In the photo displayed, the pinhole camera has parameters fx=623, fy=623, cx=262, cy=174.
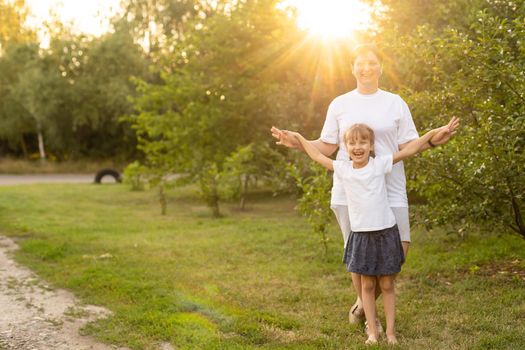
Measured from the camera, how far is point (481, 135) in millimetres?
5574

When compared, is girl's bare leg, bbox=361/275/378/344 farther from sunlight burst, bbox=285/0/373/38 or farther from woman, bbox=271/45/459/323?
sunlight burst, bbox=285/0/373/38

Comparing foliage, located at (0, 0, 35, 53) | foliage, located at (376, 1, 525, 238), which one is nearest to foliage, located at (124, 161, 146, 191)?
foliage, located at (376, 1, 525, 238)

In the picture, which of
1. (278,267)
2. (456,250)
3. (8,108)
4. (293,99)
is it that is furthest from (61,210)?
(8,108)

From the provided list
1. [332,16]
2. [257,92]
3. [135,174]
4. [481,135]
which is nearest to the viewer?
[481,135]

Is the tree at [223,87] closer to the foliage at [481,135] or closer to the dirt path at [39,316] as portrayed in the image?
the dirt path at [39,316]

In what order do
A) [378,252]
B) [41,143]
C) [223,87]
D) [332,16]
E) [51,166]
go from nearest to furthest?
[378,252]
[332,16]
[223,87]
[51,166]
[41,143]

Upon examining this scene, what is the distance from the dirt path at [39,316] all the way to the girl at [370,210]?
2.05 metres

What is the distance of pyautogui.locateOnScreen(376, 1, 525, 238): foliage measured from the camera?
5.48 m

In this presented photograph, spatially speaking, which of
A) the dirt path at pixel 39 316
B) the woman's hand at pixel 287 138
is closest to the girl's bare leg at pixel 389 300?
the woman's hand at pixel 287 138

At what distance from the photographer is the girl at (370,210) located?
435 centimetres

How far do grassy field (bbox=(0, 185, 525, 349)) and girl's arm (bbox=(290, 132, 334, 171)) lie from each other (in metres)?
1.34

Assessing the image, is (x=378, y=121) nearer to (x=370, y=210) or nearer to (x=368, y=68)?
(x=368, y=68)

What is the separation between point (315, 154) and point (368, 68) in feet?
2.40

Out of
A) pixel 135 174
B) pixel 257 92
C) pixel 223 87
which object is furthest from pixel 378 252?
pixel 135 174
